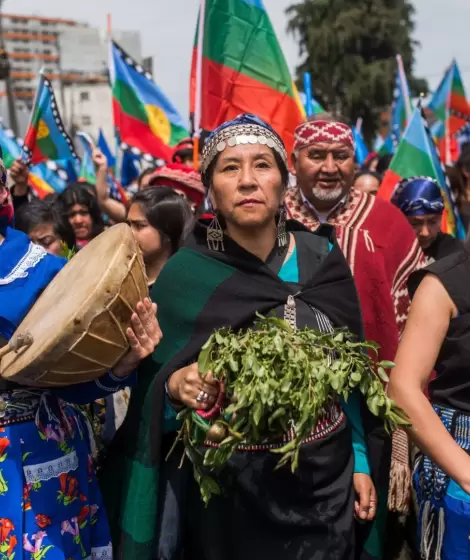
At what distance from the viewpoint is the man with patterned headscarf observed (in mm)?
3234

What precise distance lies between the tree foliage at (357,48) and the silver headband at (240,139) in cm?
3613

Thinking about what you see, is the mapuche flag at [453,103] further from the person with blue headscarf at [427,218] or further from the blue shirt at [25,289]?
the blue shirt at [25,289]

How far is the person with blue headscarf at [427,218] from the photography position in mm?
4660

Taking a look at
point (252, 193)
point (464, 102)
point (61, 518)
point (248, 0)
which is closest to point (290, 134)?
point (248, 0)

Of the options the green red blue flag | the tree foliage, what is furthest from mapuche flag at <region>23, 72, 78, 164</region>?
the tree foliage

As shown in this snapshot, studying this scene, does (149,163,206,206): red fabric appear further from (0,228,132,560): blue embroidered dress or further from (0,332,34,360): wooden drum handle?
(0,332,34,360): wooden drum handle

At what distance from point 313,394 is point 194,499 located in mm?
712

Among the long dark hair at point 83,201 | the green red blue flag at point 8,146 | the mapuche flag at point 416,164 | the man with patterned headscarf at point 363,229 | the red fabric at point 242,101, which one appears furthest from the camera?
the green red blue flag at point 8,146

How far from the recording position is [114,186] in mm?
7621

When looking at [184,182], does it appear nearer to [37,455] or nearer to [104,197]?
[104,197]

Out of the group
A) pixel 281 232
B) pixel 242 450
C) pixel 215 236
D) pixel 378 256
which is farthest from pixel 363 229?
pixel 242 450

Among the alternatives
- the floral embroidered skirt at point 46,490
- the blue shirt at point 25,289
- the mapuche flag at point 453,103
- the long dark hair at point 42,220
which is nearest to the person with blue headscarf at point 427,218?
the long dark hair at point 42,220

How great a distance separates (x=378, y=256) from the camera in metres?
3.41

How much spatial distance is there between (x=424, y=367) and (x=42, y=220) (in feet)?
7.93
